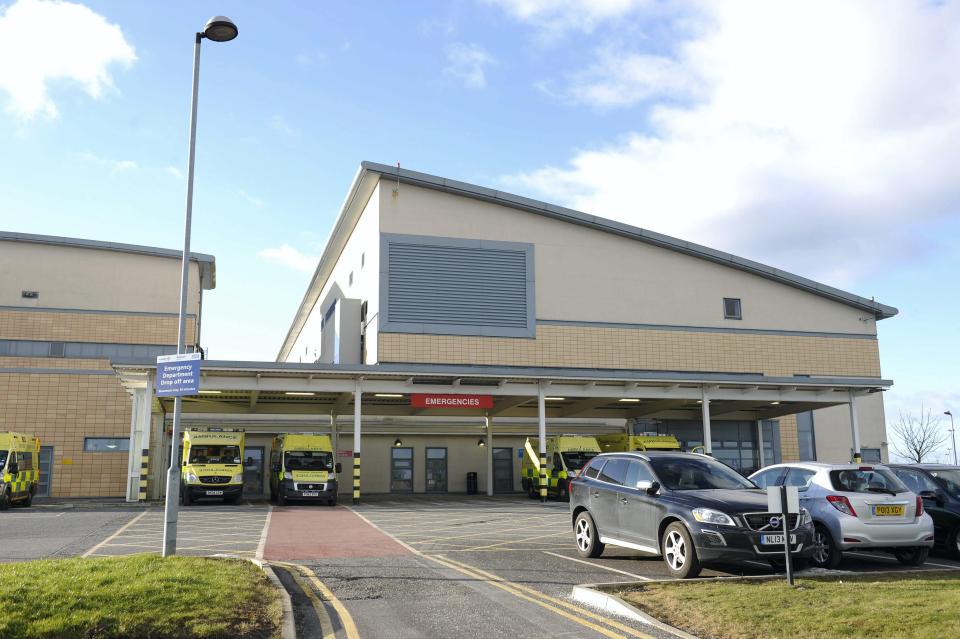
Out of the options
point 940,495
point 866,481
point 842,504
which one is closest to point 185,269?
point 842,504

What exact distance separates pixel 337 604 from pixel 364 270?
28.5m

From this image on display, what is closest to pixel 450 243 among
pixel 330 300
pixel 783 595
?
pixel 330 300

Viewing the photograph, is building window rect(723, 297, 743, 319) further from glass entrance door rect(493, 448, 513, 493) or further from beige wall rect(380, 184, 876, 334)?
glass entrance door rect(493, 448, 513, 493)

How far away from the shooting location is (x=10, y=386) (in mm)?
35125

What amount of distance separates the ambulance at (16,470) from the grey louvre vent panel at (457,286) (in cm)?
1328

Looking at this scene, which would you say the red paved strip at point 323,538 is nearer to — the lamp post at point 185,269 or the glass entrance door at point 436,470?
the lamp post at point 185,269

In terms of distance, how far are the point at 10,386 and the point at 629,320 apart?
27203 millimetres

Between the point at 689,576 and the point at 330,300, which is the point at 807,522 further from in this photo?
the point at 330,300

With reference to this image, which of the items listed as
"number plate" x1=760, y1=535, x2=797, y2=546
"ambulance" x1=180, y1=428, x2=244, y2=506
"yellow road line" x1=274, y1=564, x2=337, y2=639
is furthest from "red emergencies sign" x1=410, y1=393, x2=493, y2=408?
"number plate" x1=760, y1=535, x2=797, y2=546

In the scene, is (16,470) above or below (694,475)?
below

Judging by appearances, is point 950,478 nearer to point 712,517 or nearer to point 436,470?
point 712,517

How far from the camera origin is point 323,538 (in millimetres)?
→ 15484

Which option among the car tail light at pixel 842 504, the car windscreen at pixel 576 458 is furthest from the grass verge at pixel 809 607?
the car windscreen at pixel 576 458

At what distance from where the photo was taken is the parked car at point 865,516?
11156 millimetres
